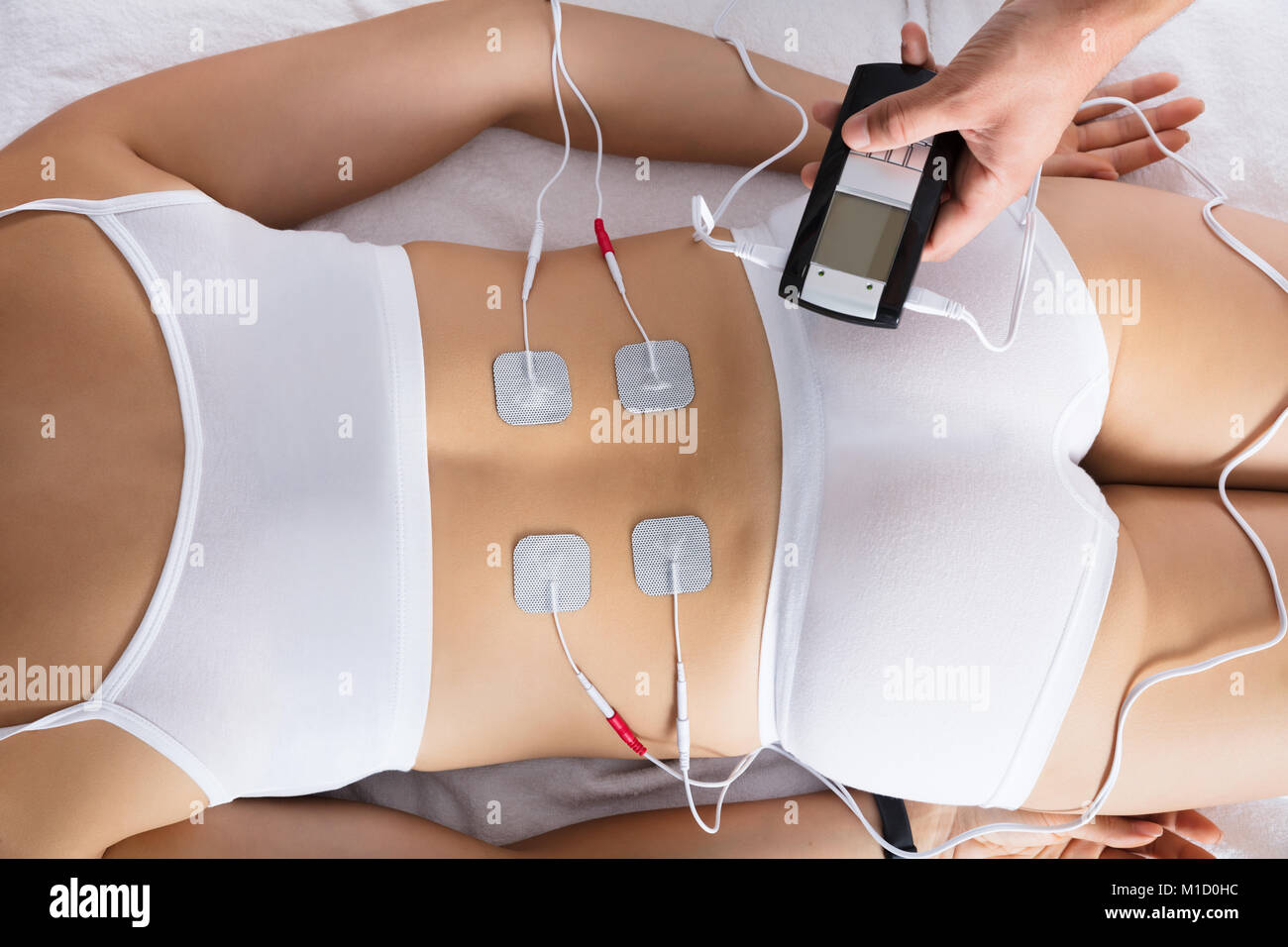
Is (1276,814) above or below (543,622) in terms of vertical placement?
below

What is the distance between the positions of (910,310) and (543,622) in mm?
456

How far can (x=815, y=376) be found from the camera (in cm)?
79

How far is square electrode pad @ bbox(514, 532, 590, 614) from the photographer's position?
0.77 metres

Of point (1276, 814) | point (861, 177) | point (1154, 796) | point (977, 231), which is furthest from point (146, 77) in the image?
point (1276, 814)

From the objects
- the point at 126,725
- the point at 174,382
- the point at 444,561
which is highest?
the point at 174,382

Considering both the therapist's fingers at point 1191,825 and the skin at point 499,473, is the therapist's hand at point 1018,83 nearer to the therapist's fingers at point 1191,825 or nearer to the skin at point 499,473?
the skin at point 499,473

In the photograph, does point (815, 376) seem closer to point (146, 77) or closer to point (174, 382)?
point (174, 382)

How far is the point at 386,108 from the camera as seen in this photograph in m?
0.91

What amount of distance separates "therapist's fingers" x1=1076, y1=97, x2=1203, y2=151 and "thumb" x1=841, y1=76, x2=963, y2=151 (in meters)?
0.56

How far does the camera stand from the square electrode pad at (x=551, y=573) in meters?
0.77

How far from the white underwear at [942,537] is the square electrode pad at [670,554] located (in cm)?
7

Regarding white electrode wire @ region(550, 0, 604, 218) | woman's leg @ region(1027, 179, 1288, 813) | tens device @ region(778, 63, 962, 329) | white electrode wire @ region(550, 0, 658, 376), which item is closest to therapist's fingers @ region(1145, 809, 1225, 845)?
woman's leg @ region(1027, 179, 1288, 813)

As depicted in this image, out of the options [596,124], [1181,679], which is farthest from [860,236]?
[1181,679]

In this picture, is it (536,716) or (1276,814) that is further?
(1276,814)
